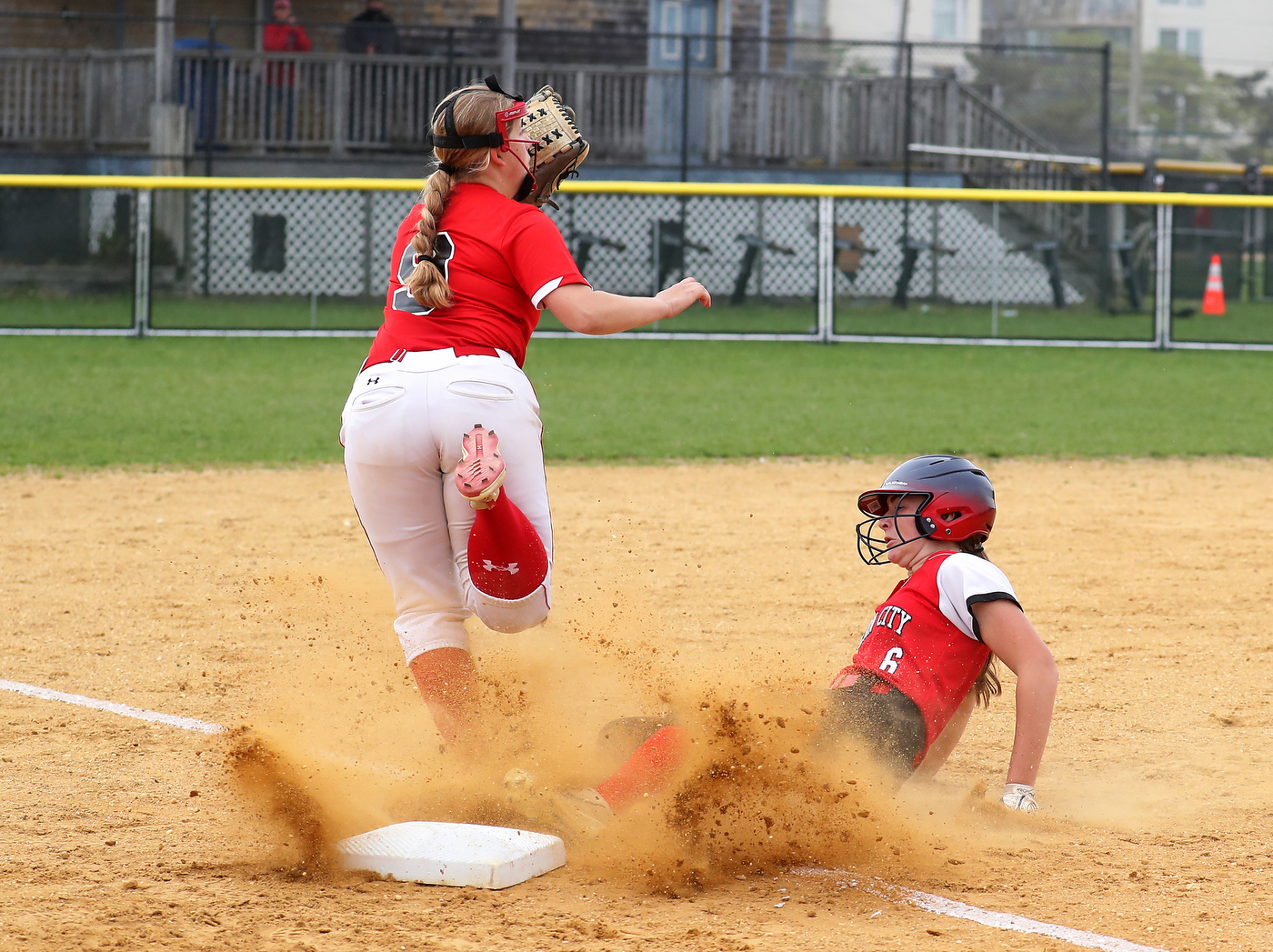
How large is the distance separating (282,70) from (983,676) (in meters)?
18.5

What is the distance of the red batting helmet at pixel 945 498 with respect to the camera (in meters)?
3.82

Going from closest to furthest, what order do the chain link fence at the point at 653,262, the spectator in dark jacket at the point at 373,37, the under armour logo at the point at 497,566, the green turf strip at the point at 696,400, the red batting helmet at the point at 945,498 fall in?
the under armour logo at the point at 497,566
the red batting helmet at the point at 945,498
the green turf strip at the point at 696,400
the chain link fence at the point at 653,262
the spectator in dark jacket at the point at 373,37

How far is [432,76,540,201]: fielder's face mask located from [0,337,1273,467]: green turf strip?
6.26 metres

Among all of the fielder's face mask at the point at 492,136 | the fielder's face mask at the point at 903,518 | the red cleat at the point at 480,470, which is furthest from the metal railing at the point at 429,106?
the red cleat at the point at 480,470

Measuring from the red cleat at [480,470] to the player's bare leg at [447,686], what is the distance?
1.63 feet

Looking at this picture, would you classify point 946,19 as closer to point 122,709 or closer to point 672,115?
point 672,115

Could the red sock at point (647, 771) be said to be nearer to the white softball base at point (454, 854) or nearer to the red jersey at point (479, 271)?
the white softball base at point (454, 854)

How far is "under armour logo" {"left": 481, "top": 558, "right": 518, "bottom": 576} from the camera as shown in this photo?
347cm

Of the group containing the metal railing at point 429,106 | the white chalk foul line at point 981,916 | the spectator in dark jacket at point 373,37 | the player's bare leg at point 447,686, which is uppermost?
the spectator in dark jacket at point 373,37

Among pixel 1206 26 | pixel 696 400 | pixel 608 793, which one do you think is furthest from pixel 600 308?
pixel 1206 26

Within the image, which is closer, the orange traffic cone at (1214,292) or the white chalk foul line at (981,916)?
the white chalk foul line at (981,916)

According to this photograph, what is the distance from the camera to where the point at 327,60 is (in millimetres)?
19703

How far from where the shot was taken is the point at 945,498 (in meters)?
3.83

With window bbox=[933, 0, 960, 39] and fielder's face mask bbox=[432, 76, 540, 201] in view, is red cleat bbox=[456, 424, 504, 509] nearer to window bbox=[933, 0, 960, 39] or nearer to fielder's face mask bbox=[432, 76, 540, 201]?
fielder's face mask bbox=[432, 76, 540, 201]
